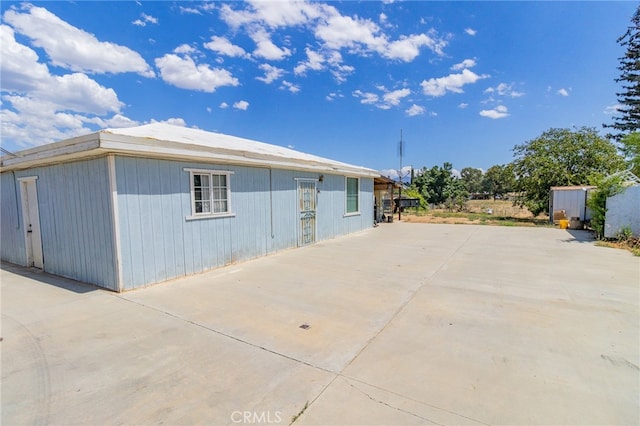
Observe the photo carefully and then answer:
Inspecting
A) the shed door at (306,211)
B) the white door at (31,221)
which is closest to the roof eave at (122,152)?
the white door at (31,221)

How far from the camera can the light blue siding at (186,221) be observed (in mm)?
5258

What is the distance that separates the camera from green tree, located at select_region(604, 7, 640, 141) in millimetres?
20797

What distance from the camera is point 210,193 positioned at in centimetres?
663

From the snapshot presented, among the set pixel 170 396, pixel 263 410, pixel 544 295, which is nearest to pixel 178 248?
pixel 170 396

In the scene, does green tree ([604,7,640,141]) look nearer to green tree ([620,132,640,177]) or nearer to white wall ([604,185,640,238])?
green tree ([620,132,640,177])

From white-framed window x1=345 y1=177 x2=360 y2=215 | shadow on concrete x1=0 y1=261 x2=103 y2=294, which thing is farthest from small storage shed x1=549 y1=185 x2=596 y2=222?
shadow on concrete x1=0 y1=261 x2=103 y2=294

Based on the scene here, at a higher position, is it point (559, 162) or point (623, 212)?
point (559, 162)

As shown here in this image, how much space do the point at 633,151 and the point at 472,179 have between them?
2097 inches

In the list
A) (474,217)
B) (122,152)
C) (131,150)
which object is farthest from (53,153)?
(474,217)

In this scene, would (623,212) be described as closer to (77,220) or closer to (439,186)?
(77,220)

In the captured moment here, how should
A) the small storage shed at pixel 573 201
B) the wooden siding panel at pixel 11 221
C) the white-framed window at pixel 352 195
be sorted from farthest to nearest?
the small storage shed at pixel 573 201
the white-framed window at pixel 352 195
the wooden siding panel at pixel 11 221

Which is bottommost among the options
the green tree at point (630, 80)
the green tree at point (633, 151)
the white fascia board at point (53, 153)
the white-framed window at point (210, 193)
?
the white-framed window at point (210, 193)

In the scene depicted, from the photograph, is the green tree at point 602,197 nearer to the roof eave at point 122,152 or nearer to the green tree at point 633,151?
the green tree at point 633,151

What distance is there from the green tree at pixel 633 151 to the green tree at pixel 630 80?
7.19m
